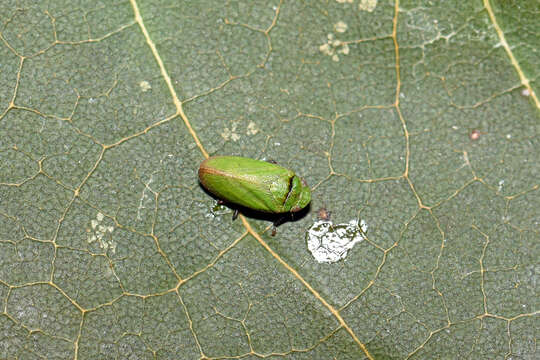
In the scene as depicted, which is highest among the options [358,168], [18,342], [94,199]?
[358,168]

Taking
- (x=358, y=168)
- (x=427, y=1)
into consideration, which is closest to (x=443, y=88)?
(x=427, y=1)

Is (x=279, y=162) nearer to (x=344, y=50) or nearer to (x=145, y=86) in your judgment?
(x=344, y=50)

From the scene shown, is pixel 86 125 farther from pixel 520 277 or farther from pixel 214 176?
pixel 520 277

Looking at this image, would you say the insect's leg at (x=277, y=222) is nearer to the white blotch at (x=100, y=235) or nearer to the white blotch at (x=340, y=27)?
the white blotch at (x=100, y=235)

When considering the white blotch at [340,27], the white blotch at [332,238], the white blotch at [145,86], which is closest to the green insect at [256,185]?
the white blotch at [332,238]

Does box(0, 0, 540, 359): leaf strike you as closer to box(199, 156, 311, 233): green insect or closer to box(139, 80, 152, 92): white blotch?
box(139, 80, 152, 92): white blotch
